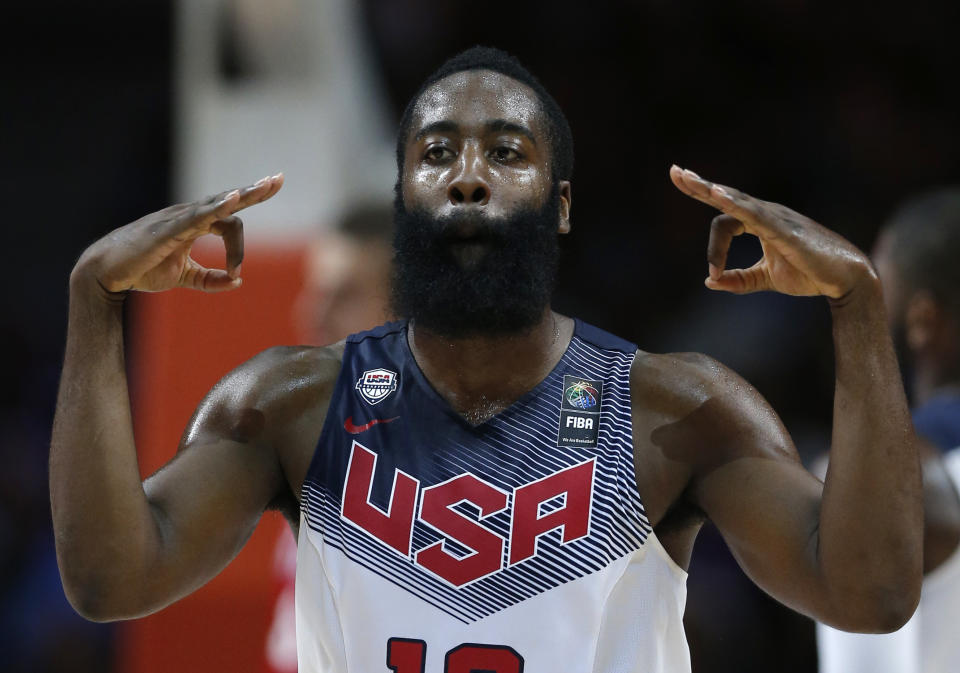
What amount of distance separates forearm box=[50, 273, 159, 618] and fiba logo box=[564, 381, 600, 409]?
3.00 ft

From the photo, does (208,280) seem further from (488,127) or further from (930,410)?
(930,410)

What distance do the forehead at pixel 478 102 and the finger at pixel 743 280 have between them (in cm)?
57

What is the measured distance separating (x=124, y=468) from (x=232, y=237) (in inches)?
19.9

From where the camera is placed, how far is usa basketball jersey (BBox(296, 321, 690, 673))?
257cm

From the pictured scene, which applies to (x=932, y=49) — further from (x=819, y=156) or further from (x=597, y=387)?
(x=597, y=387)

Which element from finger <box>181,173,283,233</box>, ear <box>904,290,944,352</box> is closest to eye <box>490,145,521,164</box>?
finger <box>181,173,283,233</box>

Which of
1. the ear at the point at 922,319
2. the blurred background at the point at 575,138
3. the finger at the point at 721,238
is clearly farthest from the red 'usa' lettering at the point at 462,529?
the blurred background at the point at 575,138

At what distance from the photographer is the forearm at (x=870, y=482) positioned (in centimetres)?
235

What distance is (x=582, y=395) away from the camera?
2.78 meters

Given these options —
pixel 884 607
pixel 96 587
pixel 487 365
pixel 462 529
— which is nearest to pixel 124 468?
pixel 96 587

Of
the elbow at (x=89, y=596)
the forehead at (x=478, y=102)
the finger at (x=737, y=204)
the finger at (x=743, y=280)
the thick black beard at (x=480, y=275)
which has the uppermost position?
the forehead at (x=478, y=102)

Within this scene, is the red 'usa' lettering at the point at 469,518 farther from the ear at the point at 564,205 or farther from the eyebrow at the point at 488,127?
the eyebrow at the point at 488,127

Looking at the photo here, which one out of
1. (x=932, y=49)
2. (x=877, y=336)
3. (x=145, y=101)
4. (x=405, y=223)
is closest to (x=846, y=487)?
(x=877, y=336)

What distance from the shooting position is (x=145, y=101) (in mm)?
8258
